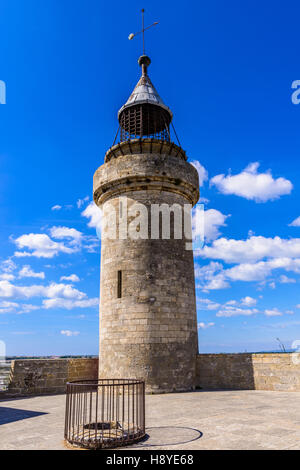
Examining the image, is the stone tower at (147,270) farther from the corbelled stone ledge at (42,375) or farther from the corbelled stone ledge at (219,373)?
the corbelled stone ledge at (42,375)

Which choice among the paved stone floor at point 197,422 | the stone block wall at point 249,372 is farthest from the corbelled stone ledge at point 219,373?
the paved stone floor at point 197,422

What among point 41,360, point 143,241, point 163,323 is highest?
point 143,241

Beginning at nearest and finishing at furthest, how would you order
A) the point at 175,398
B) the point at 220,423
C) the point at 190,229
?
the point at 220,423 < the point at 175,398 < the point at 190,229

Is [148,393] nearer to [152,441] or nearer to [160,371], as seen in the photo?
[160,371]

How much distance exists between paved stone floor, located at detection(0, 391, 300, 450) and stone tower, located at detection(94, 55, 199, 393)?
1.47 m

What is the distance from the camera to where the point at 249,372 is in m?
11.9

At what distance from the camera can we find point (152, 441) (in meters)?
5.39

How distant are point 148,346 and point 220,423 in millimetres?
5100

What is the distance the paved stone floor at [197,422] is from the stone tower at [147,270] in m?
1.47

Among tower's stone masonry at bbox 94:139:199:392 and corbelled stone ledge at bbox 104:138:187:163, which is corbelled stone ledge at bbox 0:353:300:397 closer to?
tower's stone masonry at bbox 94:139:199:392

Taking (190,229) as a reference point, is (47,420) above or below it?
below

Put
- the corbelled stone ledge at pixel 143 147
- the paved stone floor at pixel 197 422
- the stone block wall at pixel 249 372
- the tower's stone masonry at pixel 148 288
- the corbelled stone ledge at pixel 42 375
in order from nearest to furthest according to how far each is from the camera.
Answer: the paved stone floor at pixel 197 422 → the stone block wall at pixel 249 372 → the tower's stone masonry at pixel 148 288 → the corbelled stone ledge at pixel 42 375 → the corbelled stone ledge at pixel 143 147

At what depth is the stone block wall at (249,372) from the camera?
36.5 ft
